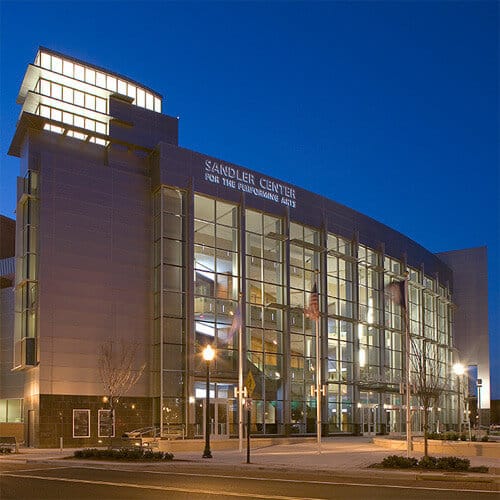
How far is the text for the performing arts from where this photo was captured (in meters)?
56.9

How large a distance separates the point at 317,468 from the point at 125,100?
36.0 meters

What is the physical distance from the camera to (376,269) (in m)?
72.6

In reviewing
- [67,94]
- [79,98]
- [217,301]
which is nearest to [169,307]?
[217,301]

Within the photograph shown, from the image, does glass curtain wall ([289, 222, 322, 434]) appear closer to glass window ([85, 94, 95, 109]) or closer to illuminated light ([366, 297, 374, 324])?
illuminated light ([366, 297, 374, 324])

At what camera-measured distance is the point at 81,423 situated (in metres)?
49.2

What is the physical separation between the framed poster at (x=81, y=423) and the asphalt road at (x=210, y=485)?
18366 millimetres

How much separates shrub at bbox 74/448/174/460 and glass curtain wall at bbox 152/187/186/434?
48.0 ft

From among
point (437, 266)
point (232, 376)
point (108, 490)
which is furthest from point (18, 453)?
point (437, 266)

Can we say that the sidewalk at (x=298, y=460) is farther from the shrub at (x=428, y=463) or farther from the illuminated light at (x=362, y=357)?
the illuminated light at (x=362, y=357)

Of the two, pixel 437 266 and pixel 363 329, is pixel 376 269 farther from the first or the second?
pixel 437 266

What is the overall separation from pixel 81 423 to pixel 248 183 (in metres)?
21.4

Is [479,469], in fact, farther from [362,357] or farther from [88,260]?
[362,357]

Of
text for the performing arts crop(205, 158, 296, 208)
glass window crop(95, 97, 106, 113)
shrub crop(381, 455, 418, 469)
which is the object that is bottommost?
shrub crop(381, 455, 418, 469)

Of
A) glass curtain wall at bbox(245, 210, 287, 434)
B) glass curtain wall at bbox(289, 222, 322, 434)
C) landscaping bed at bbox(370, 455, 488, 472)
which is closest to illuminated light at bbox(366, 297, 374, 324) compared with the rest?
glass curtain wall at bbox(289, 222, 322, 434)
